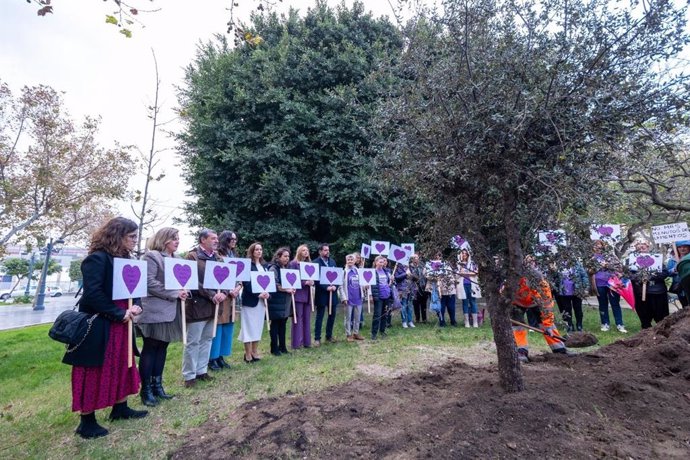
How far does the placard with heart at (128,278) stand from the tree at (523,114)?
3.02m

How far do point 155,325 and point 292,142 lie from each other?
7903 millimetres

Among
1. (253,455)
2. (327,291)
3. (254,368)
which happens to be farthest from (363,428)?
(327,291)

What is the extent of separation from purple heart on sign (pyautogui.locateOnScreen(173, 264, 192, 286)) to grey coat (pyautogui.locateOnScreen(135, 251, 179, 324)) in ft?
0.49

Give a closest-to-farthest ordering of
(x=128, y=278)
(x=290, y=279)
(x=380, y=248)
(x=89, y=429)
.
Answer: (x=89, y=429), (x=128, y=278), (x=290, y=279), (x=380, y=248)

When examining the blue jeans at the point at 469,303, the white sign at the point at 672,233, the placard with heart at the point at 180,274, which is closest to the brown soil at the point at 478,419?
the placard with heart at the point at 180,274

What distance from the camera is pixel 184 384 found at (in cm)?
519

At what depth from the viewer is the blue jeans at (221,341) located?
5977 millimetres

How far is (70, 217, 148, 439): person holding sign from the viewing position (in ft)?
Answer: 12.0

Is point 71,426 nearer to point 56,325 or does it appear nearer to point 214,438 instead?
point 56,325

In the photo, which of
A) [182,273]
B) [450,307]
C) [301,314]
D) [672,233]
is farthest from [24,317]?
[672,233]

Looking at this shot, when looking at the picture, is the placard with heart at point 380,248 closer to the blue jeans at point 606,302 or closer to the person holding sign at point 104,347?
the blue jeans at point 606,302

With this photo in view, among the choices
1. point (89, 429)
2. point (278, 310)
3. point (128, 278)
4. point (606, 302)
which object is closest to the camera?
point (89, 429)

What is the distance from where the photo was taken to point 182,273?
4855mm

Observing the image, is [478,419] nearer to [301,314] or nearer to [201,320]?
[201,320]
